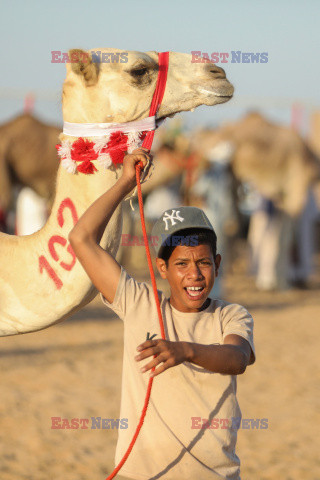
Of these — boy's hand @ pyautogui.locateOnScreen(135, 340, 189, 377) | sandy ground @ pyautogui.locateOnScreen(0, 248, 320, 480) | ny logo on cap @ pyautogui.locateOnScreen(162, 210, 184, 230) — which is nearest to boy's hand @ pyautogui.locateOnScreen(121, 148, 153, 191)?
ny logo on cap @ pyautogui.locateOnScreen(162, 210, 184, 230)

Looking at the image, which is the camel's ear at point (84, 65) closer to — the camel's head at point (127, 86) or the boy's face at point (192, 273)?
the camel's head at point (127, 86)

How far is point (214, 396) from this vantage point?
8.07ft

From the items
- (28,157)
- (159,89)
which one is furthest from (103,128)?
(28,157)

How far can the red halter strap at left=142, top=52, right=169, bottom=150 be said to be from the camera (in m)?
2.91

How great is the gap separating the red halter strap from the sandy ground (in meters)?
2.63

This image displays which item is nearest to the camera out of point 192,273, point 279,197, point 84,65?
point 192,273

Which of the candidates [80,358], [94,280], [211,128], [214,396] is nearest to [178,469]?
[214,396]

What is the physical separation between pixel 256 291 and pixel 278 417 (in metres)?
7.15

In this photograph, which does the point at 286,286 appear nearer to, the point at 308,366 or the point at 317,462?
the point at 308,366

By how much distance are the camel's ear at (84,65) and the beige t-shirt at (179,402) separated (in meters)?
0.78

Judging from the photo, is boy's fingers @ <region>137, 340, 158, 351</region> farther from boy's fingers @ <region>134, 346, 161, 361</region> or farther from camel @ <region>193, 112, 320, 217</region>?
camel @ <region>193, 112, 320, 217</region>

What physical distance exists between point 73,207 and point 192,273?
0.62 m

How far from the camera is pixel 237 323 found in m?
2.45

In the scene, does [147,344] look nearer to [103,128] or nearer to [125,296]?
[125,296]
